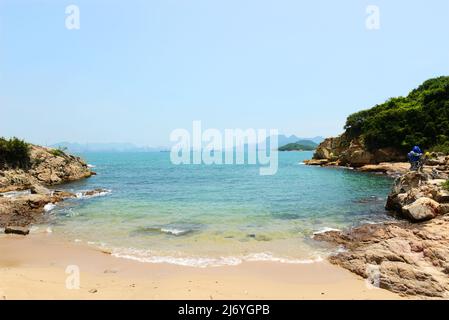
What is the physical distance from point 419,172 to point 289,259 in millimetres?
14645

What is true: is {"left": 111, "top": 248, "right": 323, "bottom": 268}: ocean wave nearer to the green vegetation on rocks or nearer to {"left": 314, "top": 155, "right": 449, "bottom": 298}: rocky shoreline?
{"left": 314, "top": 155, "right": 449, "bottom": 298}: rocky shoreline

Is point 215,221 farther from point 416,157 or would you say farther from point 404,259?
point 416,157

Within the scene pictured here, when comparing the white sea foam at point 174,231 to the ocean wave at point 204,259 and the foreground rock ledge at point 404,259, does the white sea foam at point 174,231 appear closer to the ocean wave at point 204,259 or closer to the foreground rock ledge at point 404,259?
the ocean wave at point 204,259

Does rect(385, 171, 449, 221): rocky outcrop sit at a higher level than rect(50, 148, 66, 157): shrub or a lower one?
lower

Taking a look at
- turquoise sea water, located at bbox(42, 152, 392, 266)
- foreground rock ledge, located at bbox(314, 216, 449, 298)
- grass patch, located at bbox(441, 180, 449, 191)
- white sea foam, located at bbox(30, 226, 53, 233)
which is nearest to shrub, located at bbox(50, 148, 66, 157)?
turquoise sea water, located at bbox(42, 152, 392, 266)

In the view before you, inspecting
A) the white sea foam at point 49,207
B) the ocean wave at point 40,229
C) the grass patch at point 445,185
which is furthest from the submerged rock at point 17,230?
the grass patch at point 445,185

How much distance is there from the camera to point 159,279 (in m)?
11.7

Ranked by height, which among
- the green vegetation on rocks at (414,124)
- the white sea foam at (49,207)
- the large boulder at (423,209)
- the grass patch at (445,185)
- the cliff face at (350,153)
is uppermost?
the green vegetation on rocks at (414,124)

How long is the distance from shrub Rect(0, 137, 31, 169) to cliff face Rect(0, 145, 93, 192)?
93cm

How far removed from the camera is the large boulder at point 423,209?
60.3ft

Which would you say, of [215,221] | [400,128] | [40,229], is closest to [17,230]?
[40,229]

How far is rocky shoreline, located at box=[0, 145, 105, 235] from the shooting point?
73.0 ft
